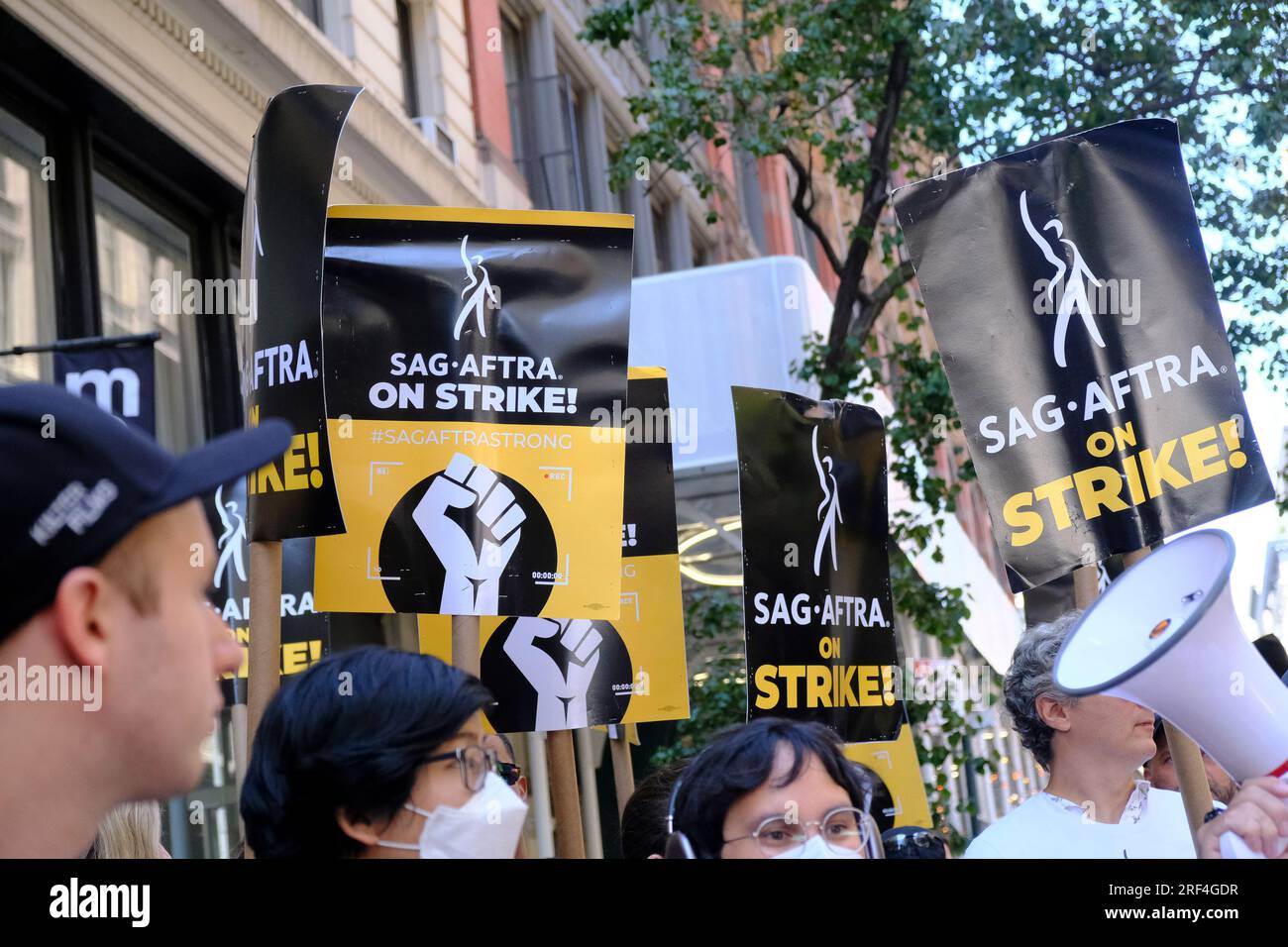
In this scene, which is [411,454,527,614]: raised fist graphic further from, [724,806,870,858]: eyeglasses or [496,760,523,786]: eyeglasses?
[724,806,870,858]: eyeglasses

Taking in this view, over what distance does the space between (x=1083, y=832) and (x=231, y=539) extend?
4161 millimetres

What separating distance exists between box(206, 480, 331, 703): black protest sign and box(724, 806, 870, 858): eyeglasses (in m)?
3.91

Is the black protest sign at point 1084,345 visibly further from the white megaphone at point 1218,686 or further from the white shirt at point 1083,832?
the white megaphone at point 1218,686

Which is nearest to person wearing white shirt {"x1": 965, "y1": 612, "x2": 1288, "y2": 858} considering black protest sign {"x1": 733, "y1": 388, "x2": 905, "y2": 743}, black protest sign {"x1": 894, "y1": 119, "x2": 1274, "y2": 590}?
black protest sign {"x1": 894, "y1": 119, "x2": 1274, "y2": 590}

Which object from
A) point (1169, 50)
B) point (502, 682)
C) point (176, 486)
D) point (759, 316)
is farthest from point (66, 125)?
point (176, 486)

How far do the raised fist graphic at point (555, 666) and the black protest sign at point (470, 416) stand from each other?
783mm

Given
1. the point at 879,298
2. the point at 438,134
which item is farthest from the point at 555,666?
the point at 438,134

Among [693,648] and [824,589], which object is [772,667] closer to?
[824,589]

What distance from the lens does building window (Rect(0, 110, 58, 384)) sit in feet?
26.0

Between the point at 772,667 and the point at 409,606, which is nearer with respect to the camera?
the point at 409,606

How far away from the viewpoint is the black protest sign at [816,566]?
627 centimetres

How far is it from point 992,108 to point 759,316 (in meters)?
2.43

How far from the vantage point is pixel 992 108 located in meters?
10.8
